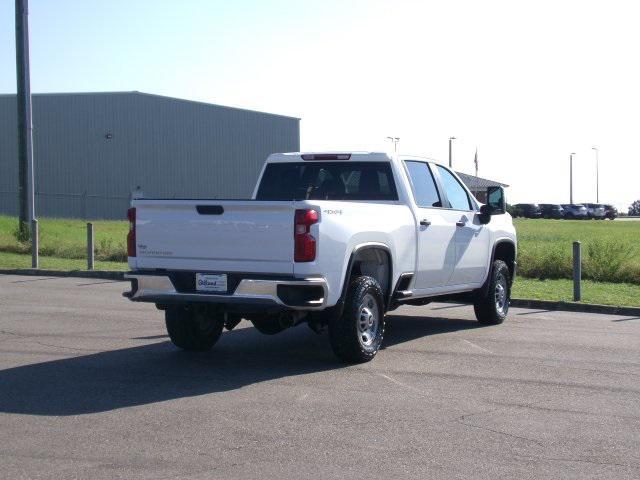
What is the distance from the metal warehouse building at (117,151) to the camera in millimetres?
52375

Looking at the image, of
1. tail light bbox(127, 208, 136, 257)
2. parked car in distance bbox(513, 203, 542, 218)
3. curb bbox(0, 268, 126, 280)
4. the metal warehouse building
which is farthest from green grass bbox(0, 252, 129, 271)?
parked car in distance bbox(513, 203, 542, 218)

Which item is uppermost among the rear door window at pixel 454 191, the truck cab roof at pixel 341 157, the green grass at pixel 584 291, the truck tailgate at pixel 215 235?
the truck cab roof at pixel 341 157

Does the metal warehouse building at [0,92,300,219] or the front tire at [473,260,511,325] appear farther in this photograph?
the metal warehouse building at [0,92,300,219]

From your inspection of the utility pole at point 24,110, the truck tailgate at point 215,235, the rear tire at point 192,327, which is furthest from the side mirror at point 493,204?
the utility pole at point 24,110

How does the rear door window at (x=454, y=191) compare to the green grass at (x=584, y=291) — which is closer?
the rear door window at (x=454, y=191)

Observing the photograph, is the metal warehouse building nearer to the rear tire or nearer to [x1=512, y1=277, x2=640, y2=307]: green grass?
[x1=512, y1=277, x2=640, y2=307]: green grass

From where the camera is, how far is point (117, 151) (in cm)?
5459

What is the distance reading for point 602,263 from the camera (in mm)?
20297

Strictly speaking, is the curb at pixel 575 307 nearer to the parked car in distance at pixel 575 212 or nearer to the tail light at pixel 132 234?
the tail light at pixel 132 234

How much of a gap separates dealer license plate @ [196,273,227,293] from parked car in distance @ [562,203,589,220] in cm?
9214

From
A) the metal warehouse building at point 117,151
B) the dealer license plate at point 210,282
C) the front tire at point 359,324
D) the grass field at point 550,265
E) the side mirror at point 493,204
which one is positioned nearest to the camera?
the dealer license plate at point 210,282

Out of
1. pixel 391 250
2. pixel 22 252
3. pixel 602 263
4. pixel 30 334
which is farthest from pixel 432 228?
pixel 22 252

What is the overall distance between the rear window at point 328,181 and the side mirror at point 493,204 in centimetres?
205

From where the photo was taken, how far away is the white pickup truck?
9109 millimetres
